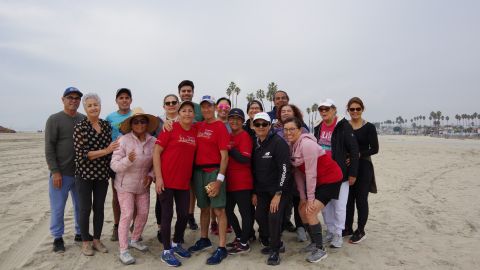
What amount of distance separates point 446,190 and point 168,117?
978cm

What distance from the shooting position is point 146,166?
487 centimetres

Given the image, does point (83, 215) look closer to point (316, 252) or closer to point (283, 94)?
point (316, 252)

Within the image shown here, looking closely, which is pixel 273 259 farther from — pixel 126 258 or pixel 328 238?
pixel 126 258

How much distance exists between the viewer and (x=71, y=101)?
5090 millimetres

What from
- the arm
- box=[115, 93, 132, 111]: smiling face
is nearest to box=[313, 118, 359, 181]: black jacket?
the arm

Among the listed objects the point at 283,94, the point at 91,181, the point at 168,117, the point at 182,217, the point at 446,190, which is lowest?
the point at 446,190

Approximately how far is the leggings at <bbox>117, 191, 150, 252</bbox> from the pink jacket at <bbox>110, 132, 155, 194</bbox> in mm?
→ 113

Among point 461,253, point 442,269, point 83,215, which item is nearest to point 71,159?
point 83,215

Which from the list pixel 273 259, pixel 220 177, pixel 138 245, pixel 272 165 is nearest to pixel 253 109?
pixel 272 165

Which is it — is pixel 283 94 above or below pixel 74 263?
above

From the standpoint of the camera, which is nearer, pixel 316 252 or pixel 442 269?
pixel 442 269

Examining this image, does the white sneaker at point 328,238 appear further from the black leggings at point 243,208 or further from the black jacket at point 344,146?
the black leggings at point 243,208

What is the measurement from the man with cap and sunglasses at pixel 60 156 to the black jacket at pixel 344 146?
4.41m

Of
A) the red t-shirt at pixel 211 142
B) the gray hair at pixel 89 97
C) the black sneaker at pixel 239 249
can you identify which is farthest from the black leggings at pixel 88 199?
the black sneaker at pixel 239 249
